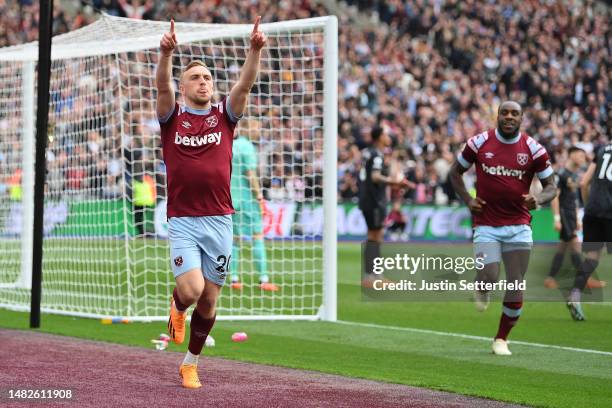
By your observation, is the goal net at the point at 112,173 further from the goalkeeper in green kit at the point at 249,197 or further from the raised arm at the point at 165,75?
the raised arm at the point at 165,75

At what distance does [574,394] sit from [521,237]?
2504 millimetres

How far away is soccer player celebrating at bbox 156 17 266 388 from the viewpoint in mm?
7684

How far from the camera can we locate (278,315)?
13.4 m

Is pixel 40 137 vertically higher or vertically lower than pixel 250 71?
lower

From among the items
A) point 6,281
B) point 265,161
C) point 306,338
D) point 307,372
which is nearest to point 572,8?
point 265,161

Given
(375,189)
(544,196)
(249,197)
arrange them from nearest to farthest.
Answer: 1. (544,196)
2. (249,197)
3. (375,189)

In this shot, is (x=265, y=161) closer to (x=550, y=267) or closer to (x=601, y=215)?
(x=550, y=267)

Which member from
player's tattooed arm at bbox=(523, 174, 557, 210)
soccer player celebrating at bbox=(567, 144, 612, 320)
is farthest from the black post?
soccer player celebrating at bbox=(567, 144, 612, 320)

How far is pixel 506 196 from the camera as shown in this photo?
10180 millimetres

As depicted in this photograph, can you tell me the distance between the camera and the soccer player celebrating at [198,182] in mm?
7684

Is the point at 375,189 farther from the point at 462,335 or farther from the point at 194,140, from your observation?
the point at 194,140

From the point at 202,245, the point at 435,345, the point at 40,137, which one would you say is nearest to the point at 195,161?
the point at 202,245

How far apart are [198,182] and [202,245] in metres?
0.44

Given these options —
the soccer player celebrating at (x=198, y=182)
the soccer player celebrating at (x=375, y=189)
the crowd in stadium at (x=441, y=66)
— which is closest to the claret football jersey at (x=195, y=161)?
the soccer player celebrating at (x=198, y=182)
